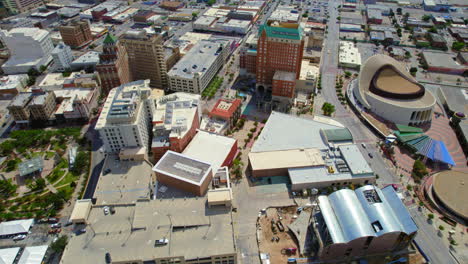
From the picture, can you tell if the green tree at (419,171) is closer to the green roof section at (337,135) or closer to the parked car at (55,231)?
the green roof section at (337,135)

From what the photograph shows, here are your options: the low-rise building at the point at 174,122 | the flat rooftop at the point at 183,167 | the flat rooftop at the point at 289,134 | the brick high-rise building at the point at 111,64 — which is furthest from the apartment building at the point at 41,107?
the flat rooftop at the point at 289,134

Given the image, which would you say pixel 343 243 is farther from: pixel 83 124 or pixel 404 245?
pixel 83 124

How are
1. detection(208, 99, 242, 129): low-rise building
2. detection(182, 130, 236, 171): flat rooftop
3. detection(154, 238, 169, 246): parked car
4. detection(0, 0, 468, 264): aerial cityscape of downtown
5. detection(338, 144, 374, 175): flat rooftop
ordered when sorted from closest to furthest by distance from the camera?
detection(154, 238, 169, 246): parked car < detection(0, 0, 468, 264): aerial cityscape of downtown < detection(338, 144, 374, 175): flat rooftop < detection(182, 130, 236, 171): flat rooftop < detection(208, 99, 242, 129): low-rise building

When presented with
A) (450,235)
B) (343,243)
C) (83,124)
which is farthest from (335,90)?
(83,124)

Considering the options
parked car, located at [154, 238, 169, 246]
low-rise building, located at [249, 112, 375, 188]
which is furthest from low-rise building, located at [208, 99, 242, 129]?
parked car, located at [154, 238, 169, 246]

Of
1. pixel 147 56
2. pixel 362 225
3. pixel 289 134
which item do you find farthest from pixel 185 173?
pixel 147 56

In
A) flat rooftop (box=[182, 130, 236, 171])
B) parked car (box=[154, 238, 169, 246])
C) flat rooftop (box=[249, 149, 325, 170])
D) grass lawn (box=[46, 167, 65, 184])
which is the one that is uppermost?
parked car (box=[154, 238, 169, 246])

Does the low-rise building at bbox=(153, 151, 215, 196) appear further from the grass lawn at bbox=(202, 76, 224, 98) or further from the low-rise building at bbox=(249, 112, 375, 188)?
the grass lawn at bbox=(202, 76, 224, 98)
